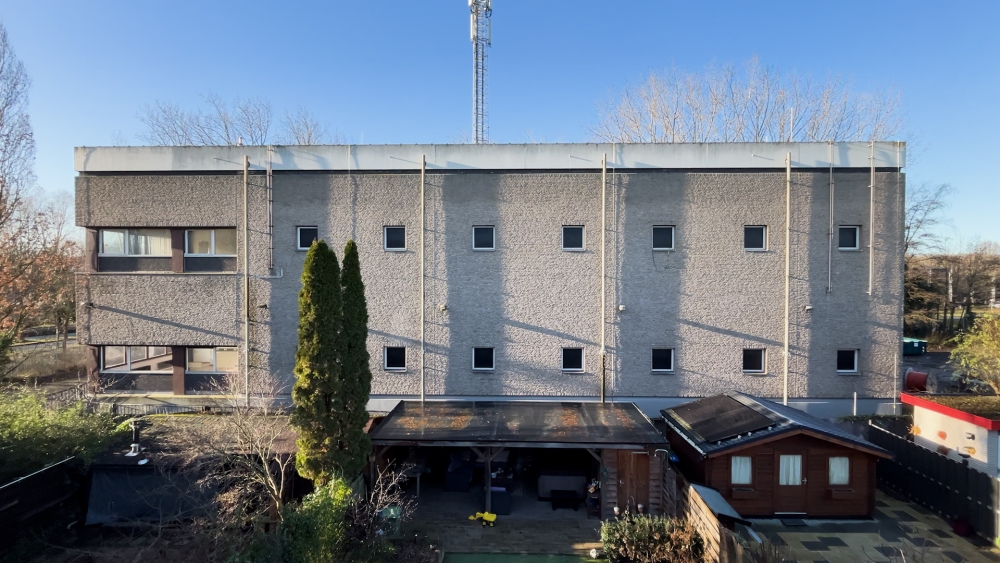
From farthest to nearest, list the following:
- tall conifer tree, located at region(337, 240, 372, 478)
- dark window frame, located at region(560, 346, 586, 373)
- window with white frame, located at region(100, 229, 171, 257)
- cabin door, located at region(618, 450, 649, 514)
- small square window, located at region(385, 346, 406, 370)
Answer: window with white frame, located at region(100, 229, 171, 257) → small square window, located at region(385, 346, 406, 370) → dark window frame, located at region(560, 346, 586, 373) → cabin door, located at region(618, 450, 649, 514) → tall conifer tree, located at region(337, 240, 372, 478)

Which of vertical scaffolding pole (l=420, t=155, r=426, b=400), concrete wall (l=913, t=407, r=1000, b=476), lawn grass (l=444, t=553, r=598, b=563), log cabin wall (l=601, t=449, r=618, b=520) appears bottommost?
lawn grass (l=444, t=553, r=598, b=563)

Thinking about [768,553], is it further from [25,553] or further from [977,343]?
[25,553]

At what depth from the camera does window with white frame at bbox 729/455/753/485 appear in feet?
31.5

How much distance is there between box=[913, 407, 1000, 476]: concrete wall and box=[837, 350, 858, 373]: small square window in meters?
2.16

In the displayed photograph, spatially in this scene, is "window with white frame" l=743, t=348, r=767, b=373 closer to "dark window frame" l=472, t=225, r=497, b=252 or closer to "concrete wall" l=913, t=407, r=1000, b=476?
"concrete wall" l=913, t=407, r=1000, b=476

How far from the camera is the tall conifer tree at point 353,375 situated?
8.58m

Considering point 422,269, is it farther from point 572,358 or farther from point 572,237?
point 572,358

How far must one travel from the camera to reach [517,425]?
10500mm

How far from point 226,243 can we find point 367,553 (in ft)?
35.5

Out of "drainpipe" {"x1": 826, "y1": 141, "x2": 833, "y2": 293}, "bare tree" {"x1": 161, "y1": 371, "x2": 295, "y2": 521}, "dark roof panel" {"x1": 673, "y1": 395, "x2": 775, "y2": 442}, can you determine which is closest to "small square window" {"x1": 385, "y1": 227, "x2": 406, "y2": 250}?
"bare tree" {"x1": 161, "y1": 371, "x2": 295, "y2": 521}

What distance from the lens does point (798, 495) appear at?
959cm

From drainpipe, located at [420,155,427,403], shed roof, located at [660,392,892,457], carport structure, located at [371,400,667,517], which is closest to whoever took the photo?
shed roof, located at [660,392,892,457]

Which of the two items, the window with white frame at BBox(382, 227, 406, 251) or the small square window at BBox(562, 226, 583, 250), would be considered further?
the window with white frame at BBox(382, 227, 406, 251)

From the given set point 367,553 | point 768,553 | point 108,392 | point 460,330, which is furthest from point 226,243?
point 768,553
